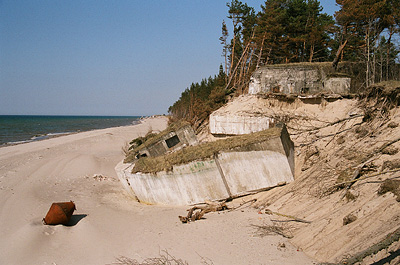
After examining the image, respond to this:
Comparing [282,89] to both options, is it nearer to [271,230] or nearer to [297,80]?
[297,80]

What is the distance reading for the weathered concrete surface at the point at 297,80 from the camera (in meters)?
15.2

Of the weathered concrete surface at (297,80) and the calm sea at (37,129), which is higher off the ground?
the weathered concrete surface at (297,80)

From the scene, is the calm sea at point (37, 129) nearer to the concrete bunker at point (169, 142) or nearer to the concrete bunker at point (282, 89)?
the concrete bunker at point (169, 142)

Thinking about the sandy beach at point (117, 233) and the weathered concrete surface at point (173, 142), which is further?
the weathered concrete surface at point (173, 142)

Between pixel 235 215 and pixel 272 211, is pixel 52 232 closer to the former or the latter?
pixel 235 215

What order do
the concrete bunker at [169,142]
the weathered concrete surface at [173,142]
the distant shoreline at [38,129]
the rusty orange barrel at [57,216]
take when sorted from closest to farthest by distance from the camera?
the rusty orange barrel at [57,216], the concrete bunker at [169,142], the weathered concrete surface at [173,142], the distant shoreline at [38,129]

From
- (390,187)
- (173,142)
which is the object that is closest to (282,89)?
(173,142)

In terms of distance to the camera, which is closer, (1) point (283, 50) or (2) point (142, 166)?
(2) point (142, 166)

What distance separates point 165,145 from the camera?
42.9 ft

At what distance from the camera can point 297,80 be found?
54.4 feet

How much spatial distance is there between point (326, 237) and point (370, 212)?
34.9 inches

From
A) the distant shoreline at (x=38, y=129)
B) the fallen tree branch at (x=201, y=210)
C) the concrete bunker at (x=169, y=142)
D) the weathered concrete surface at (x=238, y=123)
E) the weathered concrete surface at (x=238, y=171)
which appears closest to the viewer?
the fallen tree branch at (x=201, y=210)

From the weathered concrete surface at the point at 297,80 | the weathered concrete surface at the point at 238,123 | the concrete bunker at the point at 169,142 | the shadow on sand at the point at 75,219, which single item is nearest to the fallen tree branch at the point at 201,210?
the shadow on sand at the point at 75,219

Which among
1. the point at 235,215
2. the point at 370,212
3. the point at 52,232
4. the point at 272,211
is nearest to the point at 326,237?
the point at 370,212
